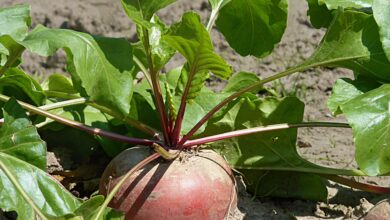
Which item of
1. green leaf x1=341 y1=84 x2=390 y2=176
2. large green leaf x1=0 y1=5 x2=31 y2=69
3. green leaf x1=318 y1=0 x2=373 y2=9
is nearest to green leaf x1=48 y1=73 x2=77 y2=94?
large green leaf x1=0 y1=5 x2=31 y2=69

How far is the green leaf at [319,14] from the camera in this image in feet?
9.80

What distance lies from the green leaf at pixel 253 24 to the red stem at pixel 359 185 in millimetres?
529

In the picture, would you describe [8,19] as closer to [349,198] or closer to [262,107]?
[262,107]

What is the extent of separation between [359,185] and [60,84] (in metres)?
1.20

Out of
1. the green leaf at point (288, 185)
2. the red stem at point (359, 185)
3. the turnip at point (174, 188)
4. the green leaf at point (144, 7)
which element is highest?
the green leaf at point (144, 7)

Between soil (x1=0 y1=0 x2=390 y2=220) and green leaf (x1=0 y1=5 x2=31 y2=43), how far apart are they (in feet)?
1.92

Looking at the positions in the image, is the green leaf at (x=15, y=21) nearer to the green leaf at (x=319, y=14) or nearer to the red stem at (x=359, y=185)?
the green leaf at (x=319, y=14)

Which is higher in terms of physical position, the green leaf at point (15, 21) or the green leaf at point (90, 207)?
the green leaf at point (15, 21)

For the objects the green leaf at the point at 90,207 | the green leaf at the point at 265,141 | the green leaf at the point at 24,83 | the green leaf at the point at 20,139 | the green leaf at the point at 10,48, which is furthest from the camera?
the green leaf at the point at 24,83

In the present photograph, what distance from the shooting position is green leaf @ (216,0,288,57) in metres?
2.97

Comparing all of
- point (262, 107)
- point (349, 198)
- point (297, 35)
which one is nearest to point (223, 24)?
point (262, 107)

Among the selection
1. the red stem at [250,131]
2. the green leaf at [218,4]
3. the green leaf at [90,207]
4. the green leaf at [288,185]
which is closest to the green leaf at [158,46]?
the red stem at [250,131]

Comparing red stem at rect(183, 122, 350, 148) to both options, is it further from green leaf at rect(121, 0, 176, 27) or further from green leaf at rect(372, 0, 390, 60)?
green leaf at rect(121, 0, 176, 27)

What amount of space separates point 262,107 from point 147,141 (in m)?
0.43
